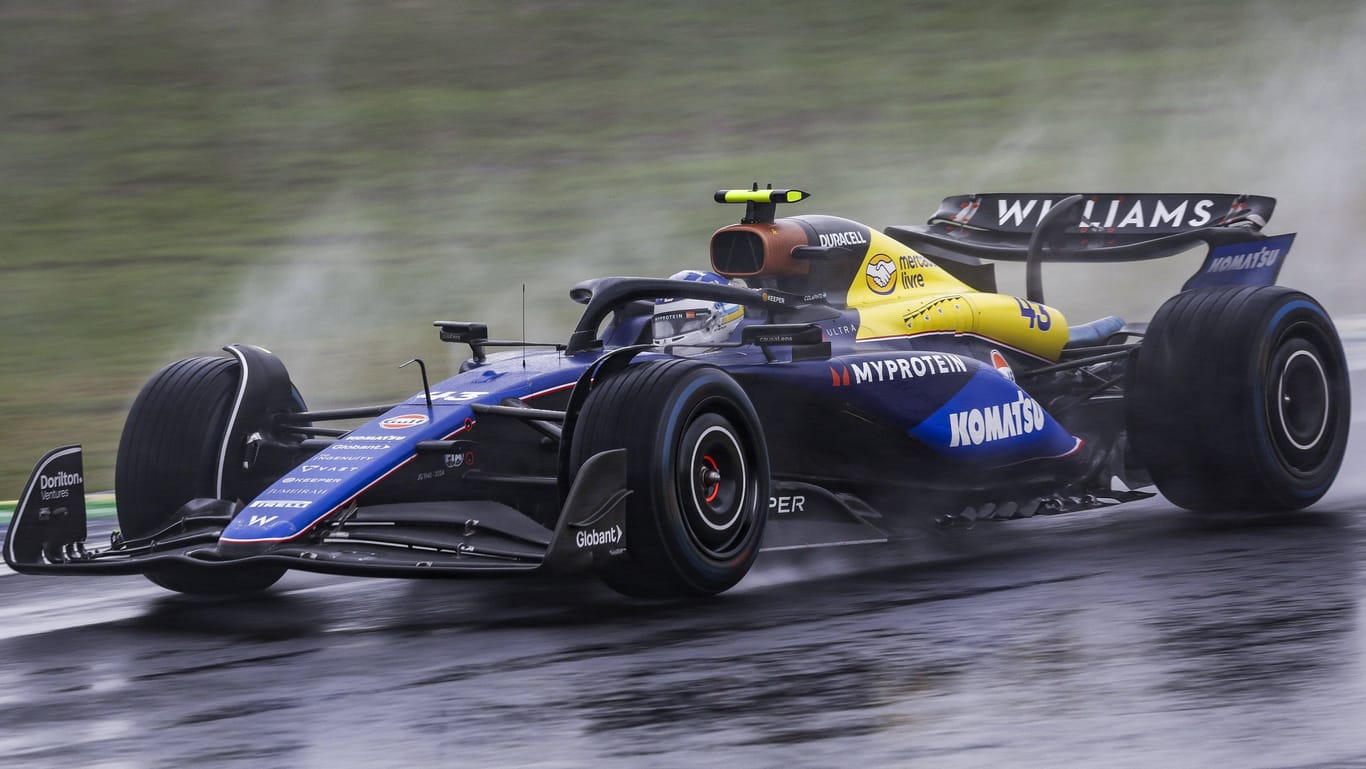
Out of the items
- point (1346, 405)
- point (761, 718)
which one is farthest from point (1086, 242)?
point (761, 718)

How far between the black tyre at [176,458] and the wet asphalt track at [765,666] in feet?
0.55

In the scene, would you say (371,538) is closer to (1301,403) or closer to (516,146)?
(1301,403)

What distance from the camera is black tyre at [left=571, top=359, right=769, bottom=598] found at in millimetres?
6797

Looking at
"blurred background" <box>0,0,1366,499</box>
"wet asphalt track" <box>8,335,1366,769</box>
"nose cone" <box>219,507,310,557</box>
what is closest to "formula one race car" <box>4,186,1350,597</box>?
"nose cone" <box>219,507,310,557</box>

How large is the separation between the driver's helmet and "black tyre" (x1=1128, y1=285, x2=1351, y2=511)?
72.7 inches

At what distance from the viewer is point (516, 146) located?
25.1m

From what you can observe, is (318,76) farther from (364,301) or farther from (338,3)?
(364,301)

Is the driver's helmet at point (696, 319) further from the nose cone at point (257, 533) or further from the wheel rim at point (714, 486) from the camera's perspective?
the nose cone at point (257, 533)

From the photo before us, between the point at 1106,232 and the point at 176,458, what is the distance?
5.18 m

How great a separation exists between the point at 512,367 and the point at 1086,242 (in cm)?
390

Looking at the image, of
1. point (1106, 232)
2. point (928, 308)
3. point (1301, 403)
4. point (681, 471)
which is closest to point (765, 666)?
point (681, 471)

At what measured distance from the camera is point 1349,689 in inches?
217

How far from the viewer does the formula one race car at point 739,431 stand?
271 inches

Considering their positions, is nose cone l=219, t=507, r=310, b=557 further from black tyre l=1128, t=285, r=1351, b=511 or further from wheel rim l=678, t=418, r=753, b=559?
black tyre l=1128, t=285, r=1351, b=511
